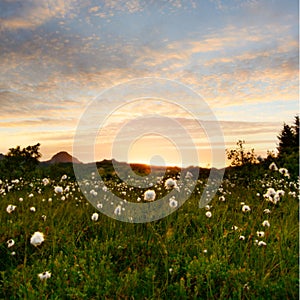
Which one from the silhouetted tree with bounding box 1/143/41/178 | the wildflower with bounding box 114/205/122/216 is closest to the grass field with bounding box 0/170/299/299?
the wildflower with bounding box 114/205/122/216

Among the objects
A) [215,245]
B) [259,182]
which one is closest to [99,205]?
[215,245]

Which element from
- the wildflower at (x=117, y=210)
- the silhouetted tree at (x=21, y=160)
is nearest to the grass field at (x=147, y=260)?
the wildflower at (x=117, y=210)

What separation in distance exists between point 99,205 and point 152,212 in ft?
3.52

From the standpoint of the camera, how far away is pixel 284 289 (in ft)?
11.1

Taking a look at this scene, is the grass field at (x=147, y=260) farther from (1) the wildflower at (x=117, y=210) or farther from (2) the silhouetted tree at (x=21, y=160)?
(2) the silhouetted tree at (x=21, y=160)

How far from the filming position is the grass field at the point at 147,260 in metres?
3.40

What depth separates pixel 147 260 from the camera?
4.07 m

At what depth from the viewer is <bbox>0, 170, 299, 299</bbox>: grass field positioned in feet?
11.2

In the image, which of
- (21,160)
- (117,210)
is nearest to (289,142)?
(21,160)

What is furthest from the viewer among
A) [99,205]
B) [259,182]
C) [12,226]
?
[259,182]

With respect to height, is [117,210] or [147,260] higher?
[117,210]

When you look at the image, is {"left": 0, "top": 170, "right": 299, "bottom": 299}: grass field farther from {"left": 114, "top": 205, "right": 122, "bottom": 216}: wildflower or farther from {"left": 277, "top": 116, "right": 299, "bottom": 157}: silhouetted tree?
{"left": 277, "top": 116, "right": 299, "bottom": 157}: silhouetted tree

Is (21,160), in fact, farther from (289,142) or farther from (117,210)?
(289,142)

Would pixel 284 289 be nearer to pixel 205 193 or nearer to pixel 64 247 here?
pixel 64 247
